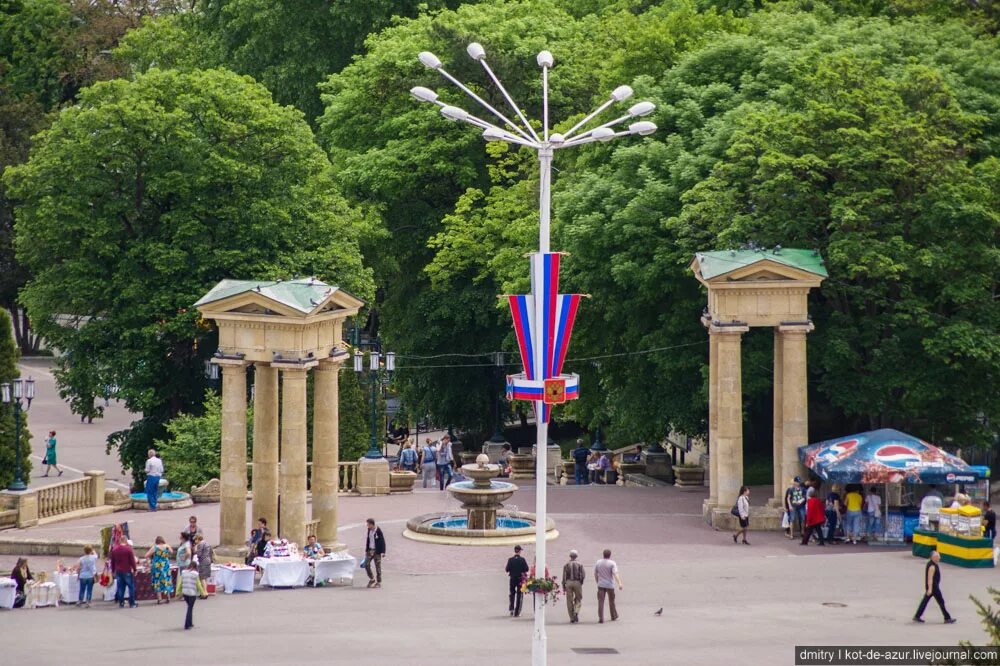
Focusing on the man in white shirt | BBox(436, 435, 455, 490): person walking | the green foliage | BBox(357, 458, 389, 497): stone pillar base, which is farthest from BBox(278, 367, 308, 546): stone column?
BBox(436, 435, 455, 490): person walking

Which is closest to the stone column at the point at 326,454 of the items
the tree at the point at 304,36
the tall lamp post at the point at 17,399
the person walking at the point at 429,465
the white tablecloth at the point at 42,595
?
the white tablecloth at the point at 42,595

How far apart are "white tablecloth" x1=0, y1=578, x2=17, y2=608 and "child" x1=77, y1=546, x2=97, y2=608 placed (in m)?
1.31

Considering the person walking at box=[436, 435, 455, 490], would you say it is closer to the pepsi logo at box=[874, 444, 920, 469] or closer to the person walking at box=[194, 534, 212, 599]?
the pepsi logo at box=[874, 444, 920, 469]

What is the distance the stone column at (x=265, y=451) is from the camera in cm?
4169

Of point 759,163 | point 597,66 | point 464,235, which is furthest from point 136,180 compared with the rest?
point 759,163

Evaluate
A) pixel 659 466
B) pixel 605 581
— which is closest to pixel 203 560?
pixel 605 581

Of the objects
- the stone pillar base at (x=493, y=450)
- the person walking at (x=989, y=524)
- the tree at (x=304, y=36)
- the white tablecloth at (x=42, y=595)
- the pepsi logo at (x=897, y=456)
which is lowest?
the white tablecloth at (x=42, y=595)

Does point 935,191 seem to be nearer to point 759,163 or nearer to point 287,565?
point 759,163

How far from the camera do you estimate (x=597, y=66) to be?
65250 millimetres

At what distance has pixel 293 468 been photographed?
135 feet

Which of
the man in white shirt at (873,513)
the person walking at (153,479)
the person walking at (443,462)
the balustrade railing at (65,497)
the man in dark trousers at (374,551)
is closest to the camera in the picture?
the man in dark trousers at (374,551)

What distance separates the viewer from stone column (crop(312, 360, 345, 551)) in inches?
1660

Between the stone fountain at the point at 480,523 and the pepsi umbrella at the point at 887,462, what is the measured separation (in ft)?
22.3

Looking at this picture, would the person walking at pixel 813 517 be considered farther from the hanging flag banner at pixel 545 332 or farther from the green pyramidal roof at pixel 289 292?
the hanging flag banner at pixel 545 332
